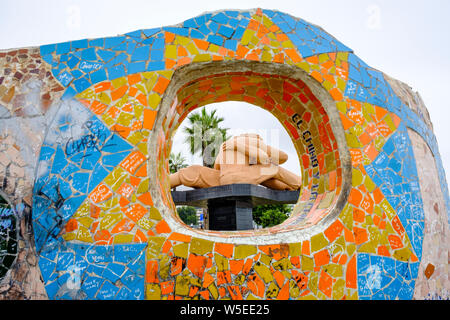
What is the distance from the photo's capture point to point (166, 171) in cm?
520

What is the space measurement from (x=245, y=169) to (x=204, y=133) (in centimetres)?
872

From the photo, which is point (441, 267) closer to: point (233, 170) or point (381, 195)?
point (381, 195)

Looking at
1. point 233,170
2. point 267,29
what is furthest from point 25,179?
point 233,170

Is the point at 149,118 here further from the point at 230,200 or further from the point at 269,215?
the point at 269,215

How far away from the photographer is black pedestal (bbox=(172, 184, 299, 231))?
39.3 ft

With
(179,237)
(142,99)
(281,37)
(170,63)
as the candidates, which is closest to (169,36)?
(170,63)

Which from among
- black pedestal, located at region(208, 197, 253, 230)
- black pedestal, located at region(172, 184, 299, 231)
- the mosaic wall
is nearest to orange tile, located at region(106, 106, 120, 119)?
Result: the mosaic wall

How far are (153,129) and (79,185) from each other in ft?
3.59

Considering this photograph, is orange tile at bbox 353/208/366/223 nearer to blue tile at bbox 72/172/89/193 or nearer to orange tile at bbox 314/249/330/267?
orange tile at bbox 314/249/330/267

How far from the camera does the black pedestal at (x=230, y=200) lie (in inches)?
472

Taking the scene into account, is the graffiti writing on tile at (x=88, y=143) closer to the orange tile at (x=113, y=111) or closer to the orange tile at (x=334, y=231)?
the orange tile at (x=113, y=111)

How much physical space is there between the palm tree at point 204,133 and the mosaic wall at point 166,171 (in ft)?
48.8

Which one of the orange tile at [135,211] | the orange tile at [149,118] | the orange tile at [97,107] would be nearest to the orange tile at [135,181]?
the orange tile at [135,211]

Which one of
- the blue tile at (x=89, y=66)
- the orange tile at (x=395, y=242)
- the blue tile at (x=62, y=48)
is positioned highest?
the blue tile at (x=62, y=48)
